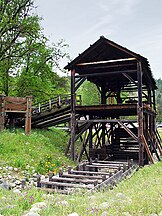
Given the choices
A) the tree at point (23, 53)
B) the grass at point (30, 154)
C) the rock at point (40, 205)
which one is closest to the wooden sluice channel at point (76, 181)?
the grass at point (30, 154)

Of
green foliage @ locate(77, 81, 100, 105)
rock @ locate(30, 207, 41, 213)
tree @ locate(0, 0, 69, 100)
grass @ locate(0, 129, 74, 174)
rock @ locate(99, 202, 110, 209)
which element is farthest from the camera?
green foliage @ locate(77, 81, 100, 105)

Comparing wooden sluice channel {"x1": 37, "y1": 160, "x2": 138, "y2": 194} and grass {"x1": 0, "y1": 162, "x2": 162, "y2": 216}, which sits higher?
grass {"x1": 0, "y1": 162, "x2": 162, "y2": 216}

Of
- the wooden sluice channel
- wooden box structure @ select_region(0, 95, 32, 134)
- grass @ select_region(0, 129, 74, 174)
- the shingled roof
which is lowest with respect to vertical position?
the wooden sluice channel

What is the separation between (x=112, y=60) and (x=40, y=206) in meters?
11.2

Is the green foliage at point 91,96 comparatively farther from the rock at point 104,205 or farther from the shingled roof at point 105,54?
the rock at point 104,205

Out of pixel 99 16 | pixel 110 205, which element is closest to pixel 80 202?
pixel 110 205

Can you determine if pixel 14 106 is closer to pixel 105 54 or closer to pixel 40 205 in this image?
pixel 105 54

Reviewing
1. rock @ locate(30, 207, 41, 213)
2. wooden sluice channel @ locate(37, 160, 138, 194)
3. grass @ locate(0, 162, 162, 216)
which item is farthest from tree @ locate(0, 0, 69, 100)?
rock @ locate(30, 207, 41, 213)

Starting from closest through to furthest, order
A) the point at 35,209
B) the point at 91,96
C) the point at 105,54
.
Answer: the point at 35,209 → the point at 105,54 → the point at 91,96

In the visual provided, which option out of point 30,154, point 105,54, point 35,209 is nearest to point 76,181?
point 30,154

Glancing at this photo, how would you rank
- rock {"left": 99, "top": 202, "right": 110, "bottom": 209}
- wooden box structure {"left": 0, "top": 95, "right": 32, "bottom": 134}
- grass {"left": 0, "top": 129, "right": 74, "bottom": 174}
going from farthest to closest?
wooden box structure {"left": 0, "top": 95, "right": 32, "bottom": 134} → grass {"left": 0, "top": 129, "right": 74, "bottom": 174} → rock {"left": 99, "top": 202, "right": 110, "bottom": 209}

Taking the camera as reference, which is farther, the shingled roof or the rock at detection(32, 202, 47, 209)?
the shingled roof

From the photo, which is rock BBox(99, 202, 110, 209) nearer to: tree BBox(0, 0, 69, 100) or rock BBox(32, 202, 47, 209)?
rock BBox(32, 202, 47, 209)

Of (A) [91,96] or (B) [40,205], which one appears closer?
(B) [40,205]
